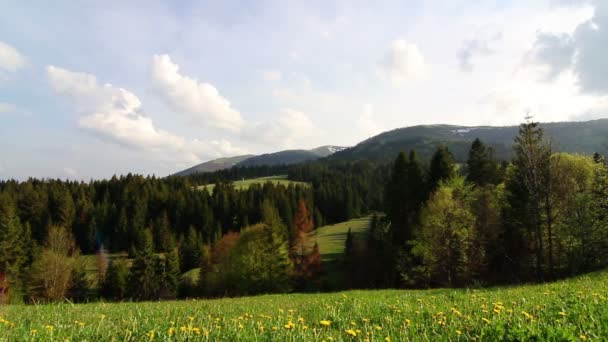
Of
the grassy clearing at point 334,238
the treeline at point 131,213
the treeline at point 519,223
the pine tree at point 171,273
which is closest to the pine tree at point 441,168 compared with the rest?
the treeline at point 519,223

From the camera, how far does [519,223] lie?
3684 centimetres

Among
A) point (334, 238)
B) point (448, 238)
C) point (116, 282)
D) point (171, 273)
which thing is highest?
point (448, 238)

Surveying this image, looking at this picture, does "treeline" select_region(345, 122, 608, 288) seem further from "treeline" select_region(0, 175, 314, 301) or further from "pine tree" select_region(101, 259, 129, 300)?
"treeline" select_region(0, 175, 314, 301)

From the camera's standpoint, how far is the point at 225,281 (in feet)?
177

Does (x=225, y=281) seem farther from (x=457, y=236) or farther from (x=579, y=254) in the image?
(x=579, y=254)

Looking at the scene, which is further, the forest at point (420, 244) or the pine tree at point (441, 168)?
the pine tree at point (441, 168)

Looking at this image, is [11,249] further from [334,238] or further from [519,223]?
[519,223]

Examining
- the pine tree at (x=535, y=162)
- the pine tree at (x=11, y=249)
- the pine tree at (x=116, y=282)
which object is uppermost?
the pine tree at (x=535, y=162)

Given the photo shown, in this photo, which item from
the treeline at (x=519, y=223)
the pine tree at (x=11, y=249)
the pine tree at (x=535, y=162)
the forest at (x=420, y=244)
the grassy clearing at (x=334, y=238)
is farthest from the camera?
the grassy clearing at (x=334, y=238)

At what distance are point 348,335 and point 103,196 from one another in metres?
161

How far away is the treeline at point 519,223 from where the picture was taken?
27.9m

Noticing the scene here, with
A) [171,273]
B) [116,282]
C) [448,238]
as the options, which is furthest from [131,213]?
[448,238]

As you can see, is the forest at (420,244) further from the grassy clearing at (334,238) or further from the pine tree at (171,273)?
the grassy clearing at (334,238)

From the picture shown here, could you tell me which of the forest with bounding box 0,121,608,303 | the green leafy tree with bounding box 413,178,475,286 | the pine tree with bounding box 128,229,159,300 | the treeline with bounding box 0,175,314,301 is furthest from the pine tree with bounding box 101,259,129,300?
the green leafy tree with bounding box 413,178,475,286
